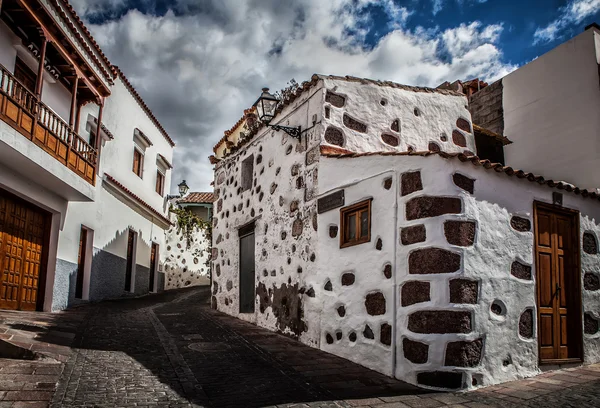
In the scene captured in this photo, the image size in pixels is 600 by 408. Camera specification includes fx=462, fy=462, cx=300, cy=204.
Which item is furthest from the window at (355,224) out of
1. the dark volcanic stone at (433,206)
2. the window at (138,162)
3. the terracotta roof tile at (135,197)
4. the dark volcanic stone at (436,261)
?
the window at (138,162)

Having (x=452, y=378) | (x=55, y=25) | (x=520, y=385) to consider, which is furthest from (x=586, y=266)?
(x=55, y=25)

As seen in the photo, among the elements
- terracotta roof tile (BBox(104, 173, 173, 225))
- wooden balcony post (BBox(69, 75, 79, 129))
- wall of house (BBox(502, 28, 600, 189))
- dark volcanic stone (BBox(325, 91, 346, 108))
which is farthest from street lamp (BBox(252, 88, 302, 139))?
terracotta roof tile (BBox(104, 173, 173, 225))

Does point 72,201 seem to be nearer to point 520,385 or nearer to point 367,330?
point 367,330

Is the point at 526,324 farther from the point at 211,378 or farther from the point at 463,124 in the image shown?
the point at 463,124

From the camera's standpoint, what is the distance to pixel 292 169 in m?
7.90

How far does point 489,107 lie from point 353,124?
5.93 m

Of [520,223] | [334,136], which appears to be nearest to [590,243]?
[520,223]

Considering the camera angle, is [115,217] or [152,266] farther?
[152,266]

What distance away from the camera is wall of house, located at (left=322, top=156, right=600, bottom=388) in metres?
4.90

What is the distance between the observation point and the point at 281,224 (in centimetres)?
809

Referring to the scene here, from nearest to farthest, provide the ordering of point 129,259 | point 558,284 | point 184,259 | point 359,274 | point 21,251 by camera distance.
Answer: point 359,274 < point 558,284 < point 21,251 < point 129,259 < point 184,259

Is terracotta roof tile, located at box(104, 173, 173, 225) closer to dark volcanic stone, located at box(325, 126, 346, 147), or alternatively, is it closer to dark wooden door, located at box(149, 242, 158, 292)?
dark wooden door, located at box(149, 242, 158, 292)

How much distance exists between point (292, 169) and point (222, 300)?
4024 millimetres

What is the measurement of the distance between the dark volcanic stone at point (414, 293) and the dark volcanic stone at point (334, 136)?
285 centimetres
